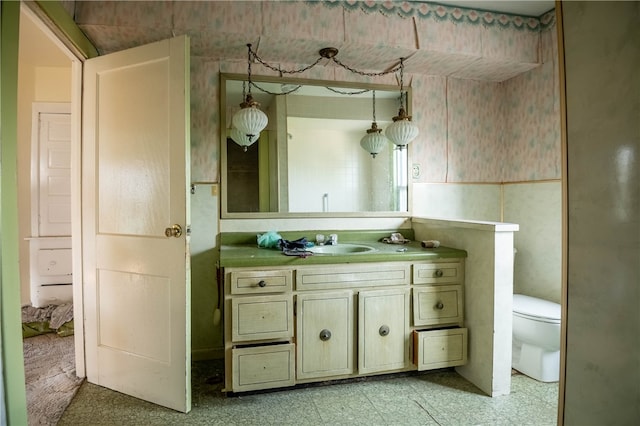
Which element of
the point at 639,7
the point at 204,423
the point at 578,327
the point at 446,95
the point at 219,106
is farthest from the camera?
the point at 446,95

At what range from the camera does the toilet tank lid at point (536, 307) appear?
215 centimetres

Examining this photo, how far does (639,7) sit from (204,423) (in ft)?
7.25

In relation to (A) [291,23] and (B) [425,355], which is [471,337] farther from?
(A) [291,23]

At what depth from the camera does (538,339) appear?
6.99 ft

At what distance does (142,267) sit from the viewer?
1929 mm

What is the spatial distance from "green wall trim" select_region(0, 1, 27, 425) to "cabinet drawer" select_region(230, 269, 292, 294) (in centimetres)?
91

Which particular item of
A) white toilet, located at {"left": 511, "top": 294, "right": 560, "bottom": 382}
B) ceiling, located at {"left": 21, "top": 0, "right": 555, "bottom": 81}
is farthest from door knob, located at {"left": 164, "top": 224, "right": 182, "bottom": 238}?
white toilet, located at {"left": 511, "top": 294, "right": 560, "bottom": 382}

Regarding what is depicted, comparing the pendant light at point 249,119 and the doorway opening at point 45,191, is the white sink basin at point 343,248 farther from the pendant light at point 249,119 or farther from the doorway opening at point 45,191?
the doorway opening at point 45,191

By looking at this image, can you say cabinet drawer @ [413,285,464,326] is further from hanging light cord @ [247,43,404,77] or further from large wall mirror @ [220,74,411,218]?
hanging light cord @ [247,43,404,77]

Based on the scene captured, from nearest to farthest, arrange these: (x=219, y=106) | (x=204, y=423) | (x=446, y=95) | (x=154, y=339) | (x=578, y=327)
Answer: (x=578, y=327) → (x=204, y=423) → (x=154, y=339) → (x=219, y=106) → (x=446, y=95)

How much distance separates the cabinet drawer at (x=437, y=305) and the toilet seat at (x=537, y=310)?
389 mm

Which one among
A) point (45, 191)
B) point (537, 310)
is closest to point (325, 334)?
point (537, 310)

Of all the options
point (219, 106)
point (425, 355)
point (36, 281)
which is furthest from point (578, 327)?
point (36, 281)

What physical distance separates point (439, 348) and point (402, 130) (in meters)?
1.54
